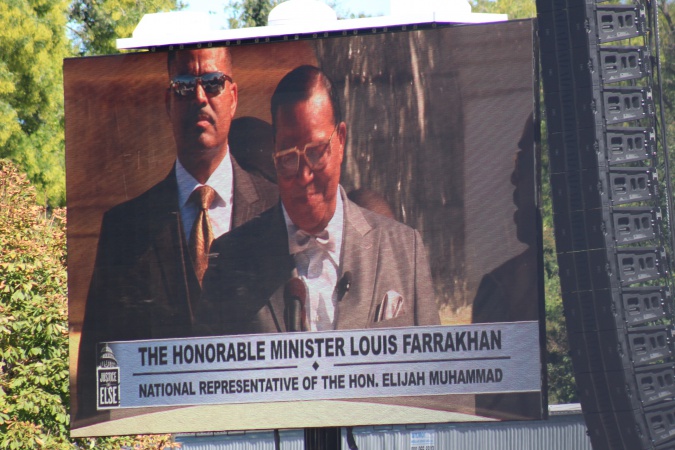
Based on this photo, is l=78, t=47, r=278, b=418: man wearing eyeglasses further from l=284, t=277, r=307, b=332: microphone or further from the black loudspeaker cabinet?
the black loudspeaker cabinet

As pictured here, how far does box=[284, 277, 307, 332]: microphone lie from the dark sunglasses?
5.89 feet

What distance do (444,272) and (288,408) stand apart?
1677 millimetres

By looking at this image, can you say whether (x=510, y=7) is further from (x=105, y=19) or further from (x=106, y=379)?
(x=106, y=379)

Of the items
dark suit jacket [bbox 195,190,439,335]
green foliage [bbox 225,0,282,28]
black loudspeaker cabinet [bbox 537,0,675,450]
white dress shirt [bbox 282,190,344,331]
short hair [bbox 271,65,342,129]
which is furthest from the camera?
green foliage [bbox 225,0,282,28]

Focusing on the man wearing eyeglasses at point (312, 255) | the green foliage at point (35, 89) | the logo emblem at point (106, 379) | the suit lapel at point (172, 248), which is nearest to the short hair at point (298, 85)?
the man wearing eyeglasses at point (312, 255)

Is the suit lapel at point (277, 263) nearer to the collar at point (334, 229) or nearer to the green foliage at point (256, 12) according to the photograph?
the collar at point (334, 229)

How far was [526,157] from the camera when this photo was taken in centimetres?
881

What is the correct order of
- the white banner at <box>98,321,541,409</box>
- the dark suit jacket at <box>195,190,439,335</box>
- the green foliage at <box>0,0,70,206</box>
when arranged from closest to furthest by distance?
the white banner at <box>98,321,541,409</box>
the dark suit jacket at <box>195,190,439,335</box>
the green foliage at <box>0,0,70,206</box>

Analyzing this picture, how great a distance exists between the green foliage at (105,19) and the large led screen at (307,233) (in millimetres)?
12175

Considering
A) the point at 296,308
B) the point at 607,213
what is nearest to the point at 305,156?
the point at 296,308

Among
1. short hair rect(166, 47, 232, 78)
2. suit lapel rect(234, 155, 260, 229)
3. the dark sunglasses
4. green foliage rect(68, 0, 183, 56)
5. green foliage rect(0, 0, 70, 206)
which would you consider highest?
green foliage rect(68, 0, 183, 56)

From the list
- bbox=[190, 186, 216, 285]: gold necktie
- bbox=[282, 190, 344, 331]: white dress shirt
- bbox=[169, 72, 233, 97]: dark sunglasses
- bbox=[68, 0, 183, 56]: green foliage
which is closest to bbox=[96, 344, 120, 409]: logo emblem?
bbox=[190, 186, 216, 285]: gold necktie

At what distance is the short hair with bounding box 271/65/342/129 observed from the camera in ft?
30.6

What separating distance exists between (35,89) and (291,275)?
39.1 feet
